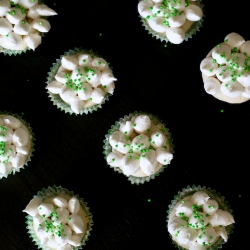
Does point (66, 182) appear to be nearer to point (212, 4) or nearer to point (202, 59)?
point (202, 59)

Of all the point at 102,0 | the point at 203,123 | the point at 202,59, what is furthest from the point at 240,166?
the point at 102,0

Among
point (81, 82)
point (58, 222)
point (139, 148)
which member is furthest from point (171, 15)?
point (58, 222)

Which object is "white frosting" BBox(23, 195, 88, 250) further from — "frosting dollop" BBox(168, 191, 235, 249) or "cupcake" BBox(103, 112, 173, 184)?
"frosting dollop" BBox(168, 191, 235, 249)

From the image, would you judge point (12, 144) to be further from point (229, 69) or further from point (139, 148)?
point (229, 69)

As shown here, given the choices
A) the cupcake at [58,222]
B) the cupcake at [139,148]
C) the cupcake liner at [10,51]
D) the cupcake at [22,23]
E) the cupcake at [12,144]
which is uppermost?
the cupcake at [22,23]

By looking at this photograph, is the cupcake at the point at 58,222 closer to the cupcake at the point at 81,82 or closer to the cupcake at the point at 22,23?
the cupcake at the point at 81,82

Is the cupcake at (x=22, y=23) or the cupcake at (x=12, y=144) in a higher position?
the cupcake at (x=22, y=23)

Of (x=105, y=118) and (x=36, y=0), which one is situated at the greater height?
(x=36, y=0)

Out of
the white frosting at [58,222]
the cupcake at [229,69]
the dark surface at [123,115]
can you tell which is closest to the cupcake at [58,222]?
the white frosting at [58,222]
